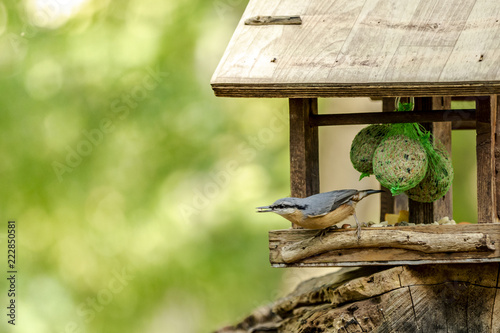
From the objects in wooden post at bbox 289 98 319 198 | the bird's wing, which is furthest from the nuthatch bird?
wooden post at bbox 289 98 319 198

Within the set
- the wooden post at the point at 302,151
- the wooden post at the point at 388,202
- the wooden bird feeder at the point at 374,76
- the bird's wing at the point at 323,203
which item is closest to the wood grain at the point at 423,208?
the wooden bird feeder at the point at 374,76

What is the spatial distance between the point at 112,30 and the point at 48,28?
0.69 m

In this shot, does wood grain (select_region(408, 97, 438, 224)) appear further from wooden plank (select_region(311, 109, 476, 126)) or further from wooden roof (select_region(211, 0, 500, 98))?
wooden roof (select_region(211, 0, 500, 98))

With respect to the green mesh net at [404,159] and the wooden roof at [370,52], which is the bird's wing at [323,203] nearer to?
the green mesh net at [404,159]

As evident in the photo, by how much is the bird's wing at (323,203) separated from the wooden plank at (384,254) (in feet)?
0.65

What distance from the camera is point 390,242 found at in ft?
10.5

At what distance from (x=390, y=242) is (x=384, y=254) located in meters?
0.07

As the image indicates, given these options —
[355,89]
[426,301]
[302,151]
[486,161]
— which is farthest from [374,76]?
[426,301]

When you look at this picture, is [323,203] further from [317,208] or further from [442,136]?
[442,136]

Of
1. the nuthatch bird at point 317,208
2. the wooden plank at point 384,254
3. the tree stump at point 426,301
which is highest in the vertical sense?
the nuthatch bird at point 317,208

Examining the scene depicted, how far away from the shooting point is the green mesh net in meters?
3.18

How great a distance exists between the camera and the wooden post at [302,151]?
3373mm

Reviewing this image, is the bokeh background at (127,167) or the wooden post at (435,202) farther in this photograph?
the bokeh background at (127,167)

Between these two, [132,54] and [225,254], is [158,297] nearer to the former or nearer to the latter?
[225,254]
